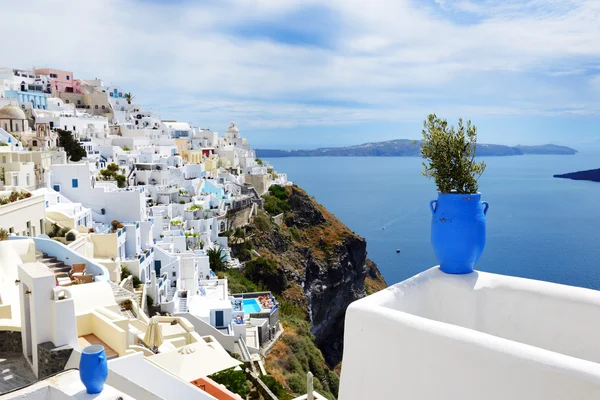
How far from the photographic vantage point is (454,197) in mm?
3088

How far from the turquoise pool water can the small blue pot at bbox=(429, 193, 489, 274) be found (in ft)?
59.6

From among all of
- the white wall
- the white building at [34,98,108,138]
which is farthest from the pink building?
the white wall

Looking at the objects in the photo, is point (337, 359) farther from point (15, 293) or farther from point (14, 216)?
point (15, 293)

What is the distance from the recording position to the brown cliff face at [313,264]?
3253 centimetres

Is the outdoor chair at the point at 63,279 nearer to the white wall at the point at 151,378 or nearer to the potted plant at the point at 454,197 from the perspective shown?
the white wall at the point at 151,378

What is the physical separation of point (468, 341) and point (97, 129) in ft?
135

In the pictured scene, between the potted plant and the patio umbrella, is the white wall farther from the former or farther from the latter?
the potted plant

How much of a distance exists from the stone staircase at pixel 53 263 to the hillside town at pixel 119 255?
33 millimetres

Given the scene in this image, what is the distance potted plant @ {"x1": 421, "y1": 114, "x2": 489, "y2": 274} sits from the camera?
3049 mm

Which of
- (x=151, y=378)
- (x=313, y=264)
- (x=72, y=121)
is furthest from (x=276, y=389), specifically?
(x=72, y=121)

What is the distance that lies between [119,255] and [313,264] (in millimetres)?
23459

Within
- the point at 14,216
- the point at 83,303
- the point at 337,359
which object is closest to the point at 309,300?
the point at 337,359

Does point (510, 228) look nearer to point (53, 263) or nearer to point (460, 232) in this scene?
point (53, 263)

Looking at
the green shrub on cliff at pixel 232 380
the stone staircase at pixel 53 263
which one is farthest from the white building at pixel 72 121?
the green shrub on cliff at pixel 232 380
